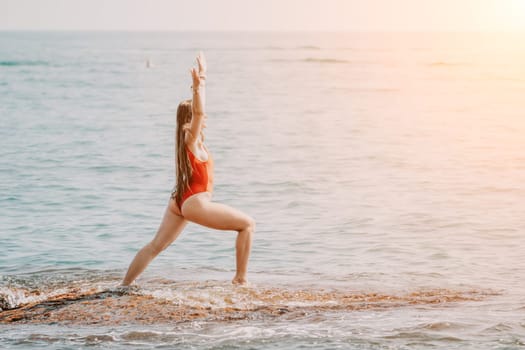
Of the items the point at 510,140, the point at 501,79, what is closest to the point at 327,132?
the point at 510,140

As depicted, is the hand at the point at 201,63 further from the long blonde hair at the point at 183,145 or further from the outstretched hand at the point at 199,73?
the long blonde hair at the point at 183,145

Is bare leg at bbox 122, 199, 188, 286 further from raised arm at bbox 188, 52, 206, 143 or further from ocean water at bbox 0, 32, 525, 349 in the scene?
raised arm at bbox 188, 52, 206, 143

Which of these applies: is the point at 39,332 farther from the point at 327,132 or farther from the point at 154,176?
the point at 327,132

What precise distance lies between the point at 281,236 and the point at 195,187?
441 centimetres

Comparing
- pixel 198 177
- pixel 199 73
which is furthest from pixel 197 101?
pixel 198 177

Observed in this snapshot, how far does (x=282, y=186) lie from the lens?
1750 centimetres

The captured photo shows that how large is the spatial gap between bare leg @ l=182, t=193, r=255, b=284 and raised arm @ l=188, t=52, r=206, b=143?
0.60 meters

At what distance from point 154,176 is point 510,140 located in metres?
11.6

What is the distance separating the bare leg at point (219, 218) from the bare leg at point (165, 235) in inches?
7.8

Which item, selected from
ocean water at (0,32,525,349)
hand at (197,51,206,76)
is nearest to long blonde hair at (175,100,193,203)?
hand at (197,51,206,76)

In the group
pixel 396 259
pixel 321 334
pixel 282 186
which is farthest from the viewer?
pixel 282 186

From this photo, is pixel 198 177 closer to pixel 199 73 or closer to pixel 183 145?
pixel 183 145

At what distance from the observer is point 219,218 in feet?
28.7

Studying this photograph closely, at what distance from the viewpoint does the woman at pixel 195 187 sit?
27.8 ft
